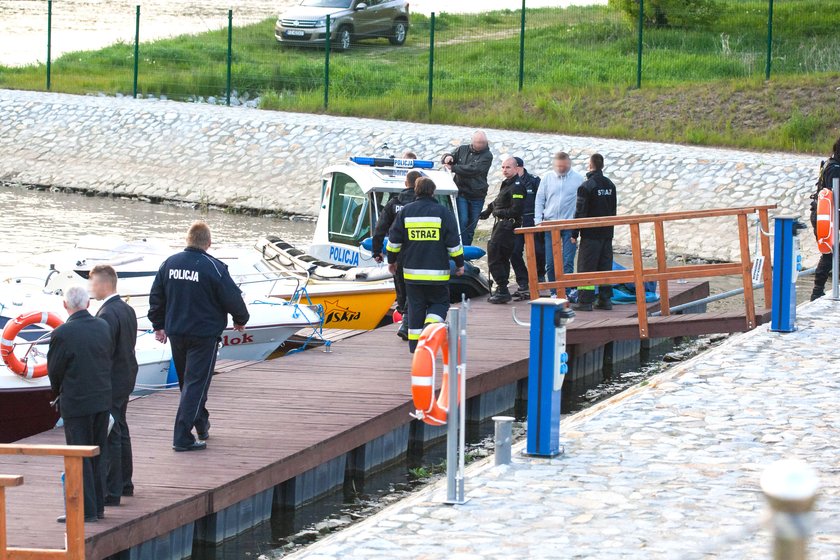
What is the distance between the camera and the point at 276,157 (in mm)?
28875

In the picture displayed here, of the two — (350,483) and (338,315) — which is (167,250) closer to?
(338,315)

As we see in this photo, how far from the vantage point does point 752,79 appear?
28.3 m

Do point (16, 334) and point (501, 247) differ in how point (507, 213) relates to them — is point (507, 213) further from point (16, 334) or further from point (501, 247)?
point (16, 334)

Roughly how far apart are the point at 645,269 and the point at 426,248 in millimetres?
3416

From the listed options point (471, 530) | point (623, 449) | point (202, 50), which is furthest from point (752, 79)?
point (471, 530)

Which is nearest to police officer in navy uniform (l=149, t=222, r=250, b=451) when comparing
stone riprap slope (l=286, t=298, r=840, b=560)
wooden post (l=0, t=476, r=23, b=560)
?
stone riprap slope (l=286, t=298, r=840, b=560)

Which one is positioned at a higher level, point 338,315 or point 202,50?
point 202,50

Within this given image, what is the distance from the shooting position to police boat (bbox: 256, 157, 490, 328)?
15.8 m

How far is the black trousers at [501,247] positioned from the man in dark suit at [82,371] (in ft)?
26.1

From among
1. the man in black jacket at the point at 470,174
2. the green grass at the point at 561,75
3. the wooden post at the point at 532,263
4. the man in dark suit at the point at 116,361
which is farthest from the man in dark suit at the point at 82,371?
the green grass at the point at 561,75

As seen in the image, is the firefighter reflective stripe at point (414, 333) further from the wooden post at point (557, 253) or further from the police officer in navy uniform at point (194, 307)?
the police officer in navy uniform at point (194, 307)

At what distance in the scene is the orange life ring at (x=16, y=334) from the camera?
36.4 ft

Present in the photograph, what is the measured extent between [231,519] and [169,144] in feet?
70.3

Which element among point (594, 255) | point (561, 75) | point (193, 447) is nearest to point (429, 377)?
point (193, 447)
